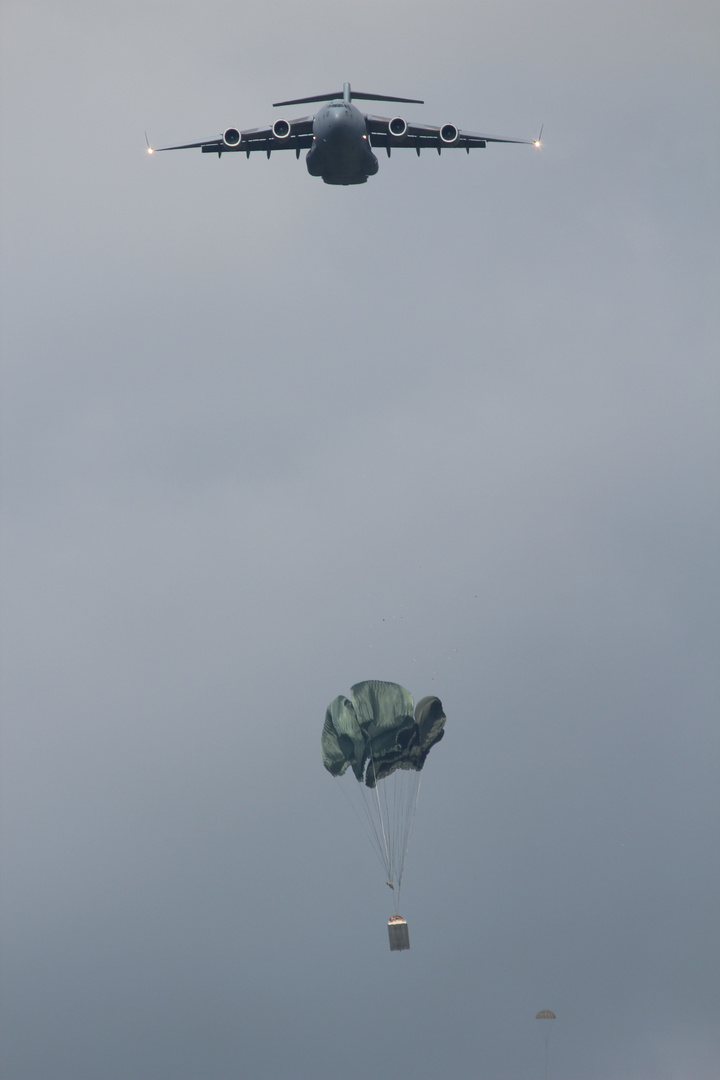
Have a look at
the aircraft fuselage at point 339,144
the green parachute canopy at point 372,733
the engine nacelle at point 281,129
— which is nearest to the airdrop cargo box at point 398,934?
the green parachute canopy at point 372,733

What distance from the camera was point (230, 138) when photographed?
4350 centimetres

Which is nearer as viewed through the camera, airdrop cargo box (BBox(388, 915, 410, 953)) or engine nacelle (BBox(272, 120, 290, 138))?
airdrop cargo box (BBox(388, 915, 410, 953))

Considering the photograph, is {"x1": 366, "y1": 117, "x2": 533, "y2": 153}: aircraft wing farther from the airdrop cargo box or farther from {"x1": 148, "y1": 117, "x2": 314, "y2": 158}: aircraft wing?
the airdrop cargo box

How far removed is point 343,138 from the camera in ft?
132

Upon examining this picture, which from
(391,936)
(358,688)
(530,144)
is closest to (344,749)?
(358,688)

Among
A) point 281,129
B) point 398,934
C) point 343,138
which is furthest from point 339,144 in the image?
point 398,934

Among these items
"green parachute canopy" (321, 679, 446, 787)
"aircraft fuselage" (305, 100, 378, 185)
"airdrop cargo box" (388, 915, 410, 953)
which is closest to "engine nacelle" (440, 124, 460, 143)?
"aircraft fuselage" (305, 100, 378, 185)

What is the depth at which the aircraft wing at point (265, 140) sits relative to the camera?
4344cm

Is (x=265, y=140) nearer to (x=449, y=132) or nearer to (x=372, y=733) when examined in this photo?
(x=449, y=132)

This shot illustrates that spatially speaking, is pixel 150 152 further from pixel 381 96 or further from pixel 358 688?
pixel 358 688

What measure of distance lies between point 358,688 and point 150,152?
22.1m

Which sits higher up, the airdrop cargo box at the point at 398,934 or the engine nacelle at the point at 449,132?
the engine nacelle at the point at 449,132

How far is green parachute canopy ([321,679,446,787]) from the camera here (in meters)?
41.2

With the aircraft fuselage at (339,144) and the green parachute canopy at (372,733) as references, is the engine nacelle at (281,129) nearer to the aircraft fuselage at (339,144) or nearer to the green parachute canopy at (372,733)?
the aircraft fuselage at (339,144)
